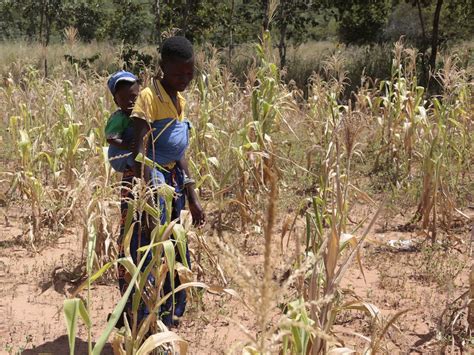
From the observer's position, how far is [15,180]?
15.2ft

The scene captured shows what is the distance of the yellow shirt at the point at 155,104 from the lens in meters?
2.58

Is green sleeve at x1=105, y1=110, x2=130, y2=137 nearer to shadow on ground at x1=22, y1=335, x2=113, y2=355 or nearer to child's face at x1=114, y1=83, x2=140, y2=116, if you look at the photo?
child's face at x1=114, y1=83, x2=140, y2=116

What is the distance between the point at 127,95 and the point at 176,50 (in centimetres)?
38

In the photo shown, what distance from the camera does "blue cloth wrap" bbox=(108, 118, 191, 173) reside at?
8.86ft

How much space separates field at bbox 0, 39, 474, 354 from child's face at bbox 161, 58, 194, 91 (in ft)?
1.55

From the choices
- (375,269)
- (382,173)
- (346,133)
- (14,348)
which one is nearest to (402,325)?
(375,269)

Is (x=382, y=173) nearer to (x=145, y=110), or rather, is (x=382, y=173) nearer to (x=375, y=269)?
(x=375, y=269)

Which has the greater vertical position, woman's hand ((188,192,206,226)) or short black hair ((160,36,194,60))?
short black hair ((160,36,194,60))

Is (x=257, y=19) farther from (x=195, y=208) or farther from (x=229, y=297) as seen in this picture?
(x=195, y=208)

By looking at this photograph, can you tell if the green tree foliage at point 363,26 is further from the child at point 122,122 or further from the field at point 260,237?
the child at point 122,122

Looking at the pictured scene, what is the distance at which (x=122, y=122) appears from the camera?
285 centimetres

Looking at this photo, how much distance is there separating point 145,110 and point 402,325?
1.84 m

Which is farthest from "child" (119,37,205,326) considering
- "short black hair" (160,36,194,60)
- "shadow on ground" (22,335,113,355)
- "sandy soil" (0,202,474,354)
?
"sandy soil" (0,202,474,354)

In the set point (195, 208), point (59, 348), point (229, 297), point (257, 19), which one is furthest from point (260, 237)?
point (257, 19)
